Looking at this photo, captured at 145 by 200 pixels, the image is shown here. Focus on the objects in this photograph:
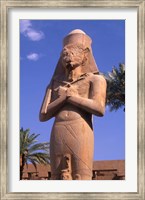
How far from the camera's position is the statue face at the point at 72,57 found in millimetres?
11195

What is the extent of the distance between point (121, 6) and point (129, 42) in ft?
2.44

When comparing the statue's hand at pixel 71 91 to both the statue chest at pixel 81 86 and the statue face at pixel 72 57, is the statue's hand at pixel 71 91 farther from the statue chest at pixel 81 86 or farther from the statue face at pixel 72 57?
the statue face at pixel 72 57

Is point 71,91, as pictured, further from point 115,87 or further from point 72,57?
point 115,87

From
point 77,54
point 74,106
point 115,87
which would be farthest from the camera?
point 115,87

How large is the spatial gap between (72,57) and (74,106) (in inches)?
41.8

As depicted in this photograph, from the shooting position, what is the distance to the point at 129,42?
1070cm

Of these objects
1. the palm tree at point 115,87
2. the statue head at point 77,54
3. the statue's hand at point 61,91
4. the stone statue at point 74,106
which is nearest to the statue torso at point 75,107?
the stone statue at point 74,106

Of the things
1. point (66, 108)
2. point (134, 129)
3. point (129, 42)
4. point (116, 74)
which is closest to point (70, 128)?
point (66, 108)

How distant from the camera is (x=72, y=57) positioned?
11.2m

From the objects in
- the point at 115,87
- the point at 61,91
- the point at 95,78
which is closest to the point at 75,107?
the point at 61,91

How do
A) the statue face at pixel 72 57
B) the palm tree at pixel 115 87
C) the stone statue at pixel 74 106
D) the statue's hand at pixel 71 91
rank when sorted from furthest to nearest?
the palm tree at pixel 115 87, the statue face at pixel 72 57, the statue's hand at pixel 71 91, the stone statue at pixel 74 106

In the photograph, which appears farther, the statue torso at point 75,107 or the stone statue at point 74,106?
the statue torso at point 75,107

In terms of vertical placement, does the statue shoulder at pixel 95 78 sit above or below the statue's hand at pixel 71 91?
above

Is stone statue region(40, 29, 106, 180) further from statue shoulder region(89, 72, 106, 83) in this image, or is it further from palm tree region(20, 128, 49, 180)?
palm tree region(20, 128, 49, 180)
